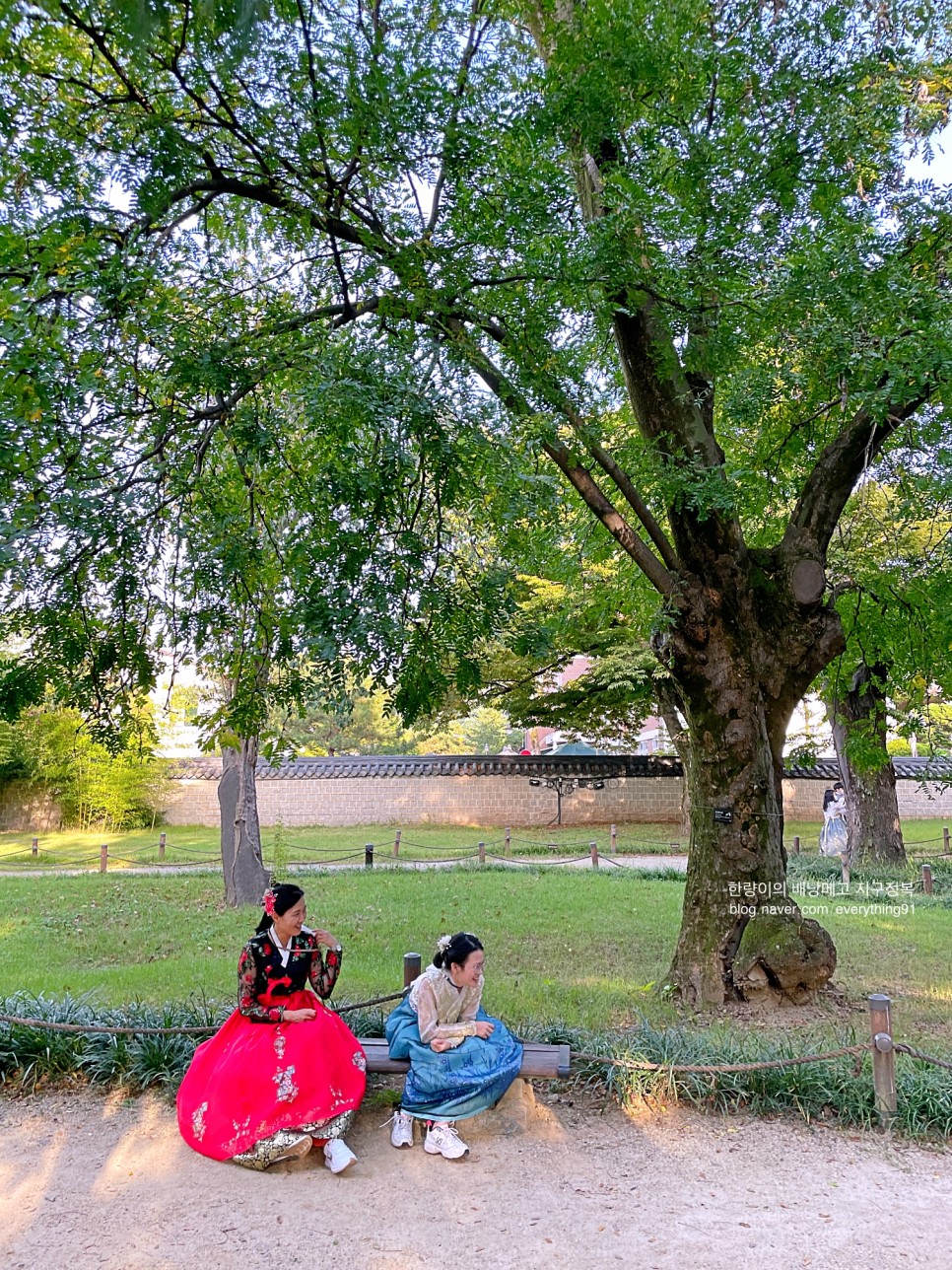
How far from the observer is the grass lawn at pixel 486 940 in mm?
6941

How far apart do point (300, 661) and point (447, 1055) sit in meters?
2.34

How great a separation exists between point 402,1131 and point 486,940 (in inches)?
214

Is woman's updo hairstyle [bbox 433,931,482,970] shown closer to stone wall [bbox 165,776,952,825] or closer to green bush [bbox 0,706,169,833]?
stone wall [bbox 165,776,952,825]

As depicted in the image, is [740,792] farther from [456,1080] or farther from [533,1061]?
[456,1080]

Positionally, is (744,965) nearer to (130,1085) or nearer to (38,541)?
(130,1085)

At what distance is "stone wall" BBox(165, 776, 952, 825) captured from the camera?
23125 millimetres

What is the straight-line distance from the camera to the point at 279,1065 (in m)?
4.11

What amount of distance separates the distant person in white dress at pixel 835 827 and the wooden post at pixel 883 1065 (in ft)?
40.0

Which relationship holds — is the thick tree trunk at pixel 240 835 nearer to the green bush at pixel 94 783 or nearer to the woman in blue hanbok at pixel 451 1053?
the woman in blue hanbok at pixel 451 1053

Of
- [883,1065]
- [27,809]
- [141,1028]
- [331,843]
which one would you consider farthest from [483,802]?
[883,1065]

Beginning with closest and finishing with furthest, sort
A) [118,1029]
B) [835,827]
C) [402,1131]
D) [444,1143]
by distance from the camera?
[444,1143] → [402,1131] → [118,1029] → [835,827]

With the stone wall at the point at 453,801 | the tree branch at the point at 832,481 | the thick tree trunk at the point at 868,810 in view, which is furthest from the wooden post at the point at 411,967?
the stone wall at the point at 453,801

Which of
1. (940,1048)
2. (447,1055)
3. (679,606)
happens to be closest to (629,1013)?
(940,1048)

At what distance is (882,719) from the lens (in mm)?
9102
